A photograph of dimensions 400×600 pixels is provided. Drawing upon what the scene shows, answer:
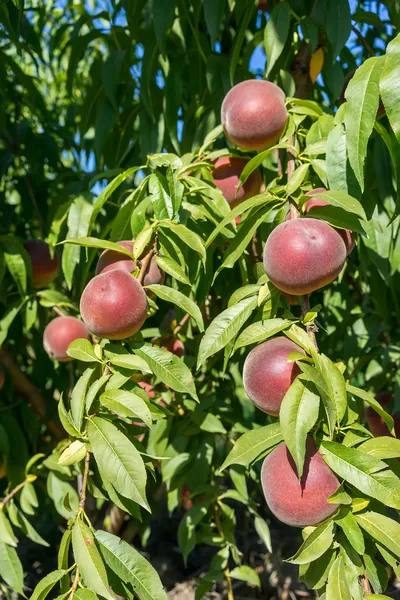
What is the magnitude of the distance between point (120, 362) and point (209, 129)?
0.68m

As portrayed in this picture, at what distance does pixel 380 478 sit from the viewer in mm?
680

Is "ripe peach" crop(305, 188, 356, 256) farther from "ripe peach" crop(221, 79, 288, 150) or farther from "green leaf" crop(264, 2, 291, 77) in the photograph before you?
"green leaf" crop(264, 2, 291, 77)

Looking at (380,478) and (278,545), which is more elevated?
(380,478)

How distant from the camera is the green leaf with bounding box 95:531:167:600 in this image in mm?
740

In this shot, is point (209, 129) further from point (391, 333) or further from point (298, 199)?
point (391, 333)

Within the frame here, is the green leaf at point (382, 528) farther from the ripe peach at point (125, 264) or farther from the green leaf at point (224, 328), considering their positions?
the ripe peach at point (125, 264)

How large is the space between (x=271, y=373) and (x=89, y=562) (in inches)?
12.7

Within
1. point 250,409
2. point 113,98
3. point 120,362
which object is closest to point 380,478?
point 120,362

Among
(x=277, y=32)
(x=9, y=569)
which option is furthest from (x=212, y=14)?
(x=9, y=569)

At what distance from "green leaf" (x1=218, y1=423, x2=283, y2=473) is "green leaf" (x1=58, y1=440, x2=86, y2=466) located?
204 mm

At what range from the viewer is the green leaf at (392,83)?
709mm

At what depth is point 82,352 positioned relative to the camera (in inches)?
34.3

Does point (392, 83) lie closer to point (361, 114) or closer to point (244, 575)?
point (361, 114)

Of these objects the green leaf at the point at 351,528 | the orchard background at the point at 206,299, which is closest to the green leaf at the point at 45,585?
the orchard background at the point at 206,299
